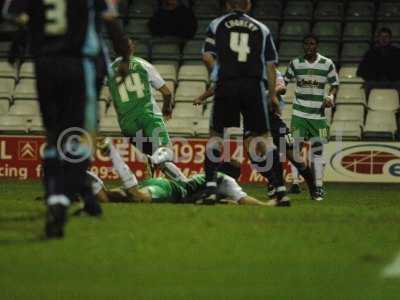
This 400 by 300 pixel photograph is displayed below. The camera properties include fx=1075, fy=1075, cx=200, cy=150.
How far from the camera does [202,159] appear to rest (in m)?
17.4

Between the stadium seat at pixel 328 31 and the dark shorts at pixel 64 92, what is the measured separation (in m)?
12.2

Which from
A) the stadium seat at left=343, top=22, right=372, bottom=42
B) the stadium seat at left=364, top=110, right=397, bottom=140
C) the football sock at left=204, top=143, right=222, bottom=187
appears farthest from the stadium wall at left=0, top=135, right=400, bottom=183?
the football sock at left=204, top=143, right=222, bottom=187

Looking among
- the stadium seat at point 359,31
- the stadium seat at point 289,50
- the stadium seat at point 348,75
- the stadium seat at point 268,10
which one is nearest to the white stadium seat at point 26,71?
the stadium seat at point 268,10

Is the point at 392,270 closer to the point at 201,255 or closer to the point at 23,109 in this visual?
the point at 201,255

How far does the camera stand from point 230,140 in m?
17.3

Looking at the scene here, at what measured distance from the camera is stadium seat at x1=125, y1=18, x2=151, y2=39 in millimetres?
20094

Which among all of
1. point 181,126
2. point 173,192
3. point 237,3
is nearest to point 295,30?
point 181,126

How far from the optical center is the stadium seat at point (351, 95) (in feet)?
60.6

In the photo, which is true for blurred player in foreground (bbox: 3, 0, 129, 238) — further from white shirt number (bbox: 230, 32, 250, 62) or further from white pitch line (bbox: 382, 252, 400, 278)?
white shirt number (bbox: 230, 32, 250, 62)

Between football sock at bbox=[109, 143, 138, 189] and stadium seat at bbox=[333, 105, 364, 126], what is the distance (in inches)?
331

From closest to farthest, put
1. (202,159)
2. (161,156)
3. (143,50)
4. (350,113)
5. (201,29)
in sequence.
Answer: (161,156) → (202,159) → (350,113) → (143,50) → (201,29)

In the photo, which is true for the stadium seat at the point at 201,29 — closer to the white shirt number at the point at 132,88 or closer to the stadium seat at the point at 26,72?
the stadium seat at the point at 26,72

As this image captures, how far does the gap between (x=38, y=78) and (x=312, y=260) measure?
2413mm

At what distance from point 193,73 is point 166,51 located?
883 mm
